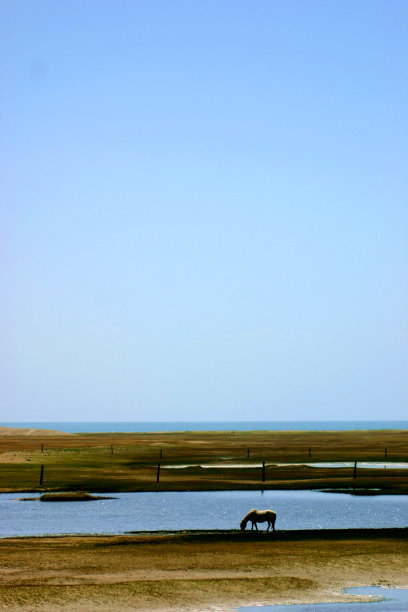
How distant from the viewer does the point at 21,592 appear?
80.9 ft

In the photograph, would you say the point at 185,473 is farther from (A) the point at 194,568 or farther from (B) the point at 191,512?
(A) the point at 194,568

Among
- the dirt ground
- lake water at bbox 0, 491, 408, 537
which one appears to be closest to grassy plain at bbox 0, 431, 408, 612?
the dirt ground

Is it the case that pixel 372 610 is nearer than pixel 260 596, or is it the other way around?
pixel 372 610

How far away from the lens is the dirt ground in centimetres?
2456

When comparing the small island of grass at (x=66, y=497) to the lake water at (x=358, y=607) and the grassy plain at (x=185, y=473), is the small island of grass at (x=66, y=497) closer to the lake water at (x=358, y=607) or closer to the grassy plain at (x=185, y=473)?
the grassy plain at (x=185, y=473)

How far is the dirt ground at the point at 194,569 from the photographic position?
24562 mm

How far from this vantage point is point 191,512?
47.4 m

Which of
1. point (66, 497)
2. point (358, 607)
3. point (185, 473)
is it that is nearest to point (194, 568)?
point (358, 607)

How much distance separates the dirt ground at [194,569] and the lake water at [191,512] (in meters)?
4.07

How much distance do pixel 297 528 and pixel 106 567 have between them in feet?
47.5

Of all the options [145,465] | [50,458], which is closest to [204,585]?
[145,465]

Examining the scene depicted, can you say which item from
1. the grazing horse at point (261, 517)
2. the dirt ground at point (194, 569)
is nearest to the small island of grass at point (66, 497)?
the dirt ground at point (194, 569)

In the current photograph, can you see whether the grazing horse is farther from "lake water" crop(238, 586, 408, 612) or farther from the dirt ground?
"lake water" crop(238, 586, 408, 612)

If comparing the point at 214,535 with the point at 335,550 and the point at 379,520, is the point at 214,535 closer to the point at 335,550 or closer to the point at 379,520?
the point at 335,550
